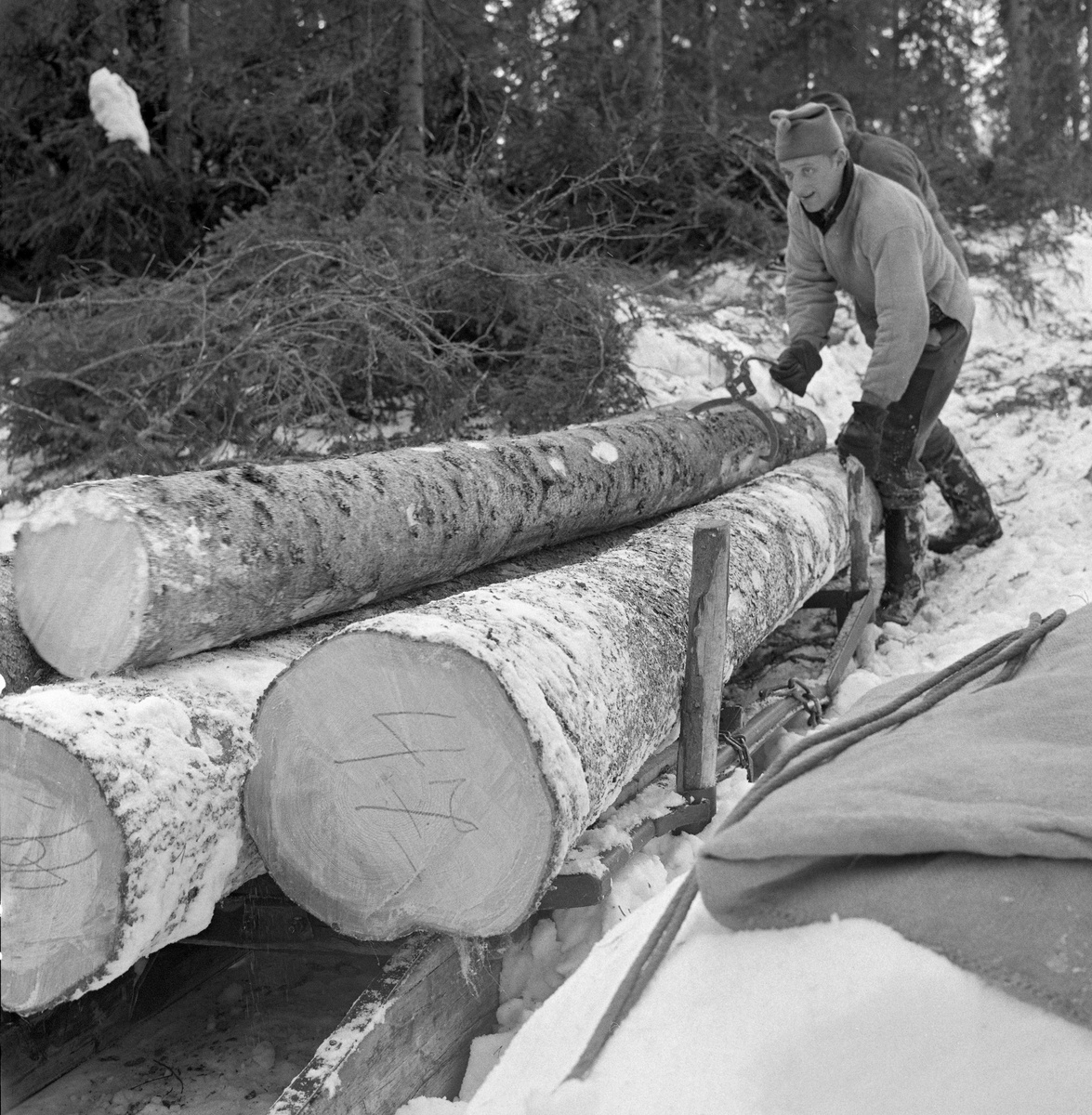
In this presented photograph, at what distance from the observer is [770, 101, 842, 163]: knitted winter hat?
13.5 feet

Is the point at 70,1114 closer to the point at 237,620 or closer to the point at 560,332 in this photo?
the point at 237,620

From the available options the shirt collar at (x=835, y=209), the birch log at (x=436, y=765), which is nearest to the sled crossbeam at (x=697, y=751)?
the birch log at (x=436, y=765)

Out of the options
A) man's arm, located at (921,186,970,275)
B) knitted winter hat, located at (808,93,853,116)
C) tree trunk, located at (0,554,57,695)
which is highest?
knitted winter hat, located at (808,93,853,116)

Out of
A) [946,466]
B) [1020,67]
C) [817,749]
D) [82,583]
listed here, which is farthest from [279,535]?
[1020,67]

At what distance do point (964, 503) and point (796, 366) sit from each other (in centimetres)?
125

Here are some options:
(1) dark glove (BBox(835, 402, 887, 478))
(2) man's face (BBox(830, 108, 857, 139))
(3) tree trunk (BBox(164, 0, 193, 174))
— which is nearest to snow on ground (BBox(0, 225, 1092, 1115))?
(1) dark glove (BBox(835, 402, 887, 478))

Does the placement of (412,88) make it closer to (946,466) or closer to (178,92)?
(178,92)

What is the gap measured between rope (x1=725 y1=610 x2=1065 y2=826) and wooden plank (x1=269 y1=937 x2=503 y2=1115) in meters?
0.71

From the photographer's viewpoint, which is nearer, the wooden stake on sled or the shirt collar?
the wooden stake on sled

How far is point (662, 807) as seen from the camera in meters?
2.61

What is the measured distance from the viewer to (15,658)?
8.55 feet

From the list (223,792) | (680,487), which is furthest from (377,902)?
(680,487)

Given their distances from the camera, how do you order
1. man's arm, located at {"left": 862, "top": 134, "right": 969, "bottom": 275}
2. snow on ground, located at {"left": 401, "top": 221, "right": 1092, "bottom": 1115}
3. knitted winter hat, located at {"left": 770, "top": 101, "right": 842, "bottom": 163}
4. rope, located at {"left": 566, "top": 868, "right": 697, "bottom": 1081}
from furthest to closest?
man's arm, located at {"left": 862, "top": 134, "right": 969, "bottom": 275}, knitted winter hat, located at {"left": 770, "top": 101, "right": 842, "bottom": 163}, rope, located at {"left": 566, "top": 868, "right": 697, "bottom": 1081}, snow on ground, located at {"left": 401, "top": 221, "right": 1092, "bottom": 1115}

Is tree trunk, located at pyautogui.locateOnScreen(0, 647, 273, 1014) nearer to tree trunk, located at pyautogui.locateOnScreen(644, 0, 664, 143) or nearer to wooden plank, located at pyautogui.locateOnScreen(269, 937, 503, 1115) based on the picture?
wooden plank, located at pyautogui.locateOnScreen(269, 937, 503, 1115)
